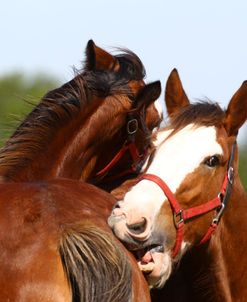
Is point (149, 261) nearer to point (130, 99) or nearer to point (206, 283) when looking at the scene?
point (206, 283)

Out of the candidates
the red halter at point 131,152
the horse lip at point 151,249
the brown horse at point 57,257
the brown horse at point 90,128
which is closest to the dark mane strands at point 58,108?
the brown horse at point 90,128

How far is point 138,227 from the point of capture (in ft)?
14.4

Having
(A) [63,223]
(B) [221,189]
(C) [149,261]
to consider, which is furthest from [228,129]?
(A) [63,223]

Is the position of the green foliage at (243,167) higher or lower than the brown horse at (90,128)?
lower

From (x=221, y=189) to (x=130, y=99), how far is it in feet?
3.73

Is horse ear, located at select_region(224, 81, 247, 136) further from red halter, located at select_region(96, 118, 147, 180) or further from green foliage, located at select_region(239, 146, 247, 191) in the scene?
green foliage, located at select_region(239, 146, 247, 191)

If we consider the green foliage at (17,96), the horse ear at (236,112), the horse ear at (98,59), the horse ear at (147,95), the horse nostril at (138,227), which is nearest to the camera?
the horse nostril at (138,227)

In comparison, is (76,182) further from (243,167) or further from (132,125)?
(243,167)

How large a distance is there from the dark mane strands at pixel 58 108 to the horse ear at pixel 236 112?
927 mm

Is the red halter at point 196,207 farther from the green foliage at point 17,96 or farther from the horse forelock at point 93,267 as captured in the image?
the green foliage at point 17,96

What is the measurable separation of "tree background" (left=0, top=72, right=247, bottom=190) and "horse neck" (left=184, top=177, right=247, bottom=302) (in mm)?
1565

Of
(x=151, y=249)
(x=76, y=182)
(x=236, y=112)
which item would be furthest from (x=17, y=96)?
(x=151, y=249)

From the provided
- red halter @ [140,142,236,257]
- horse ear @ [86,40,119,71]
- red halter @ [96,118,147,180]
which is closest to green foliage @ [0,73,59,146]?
horse ear @ [86,40,119,71]

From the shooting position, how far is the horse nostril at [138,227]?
436 centimetres
